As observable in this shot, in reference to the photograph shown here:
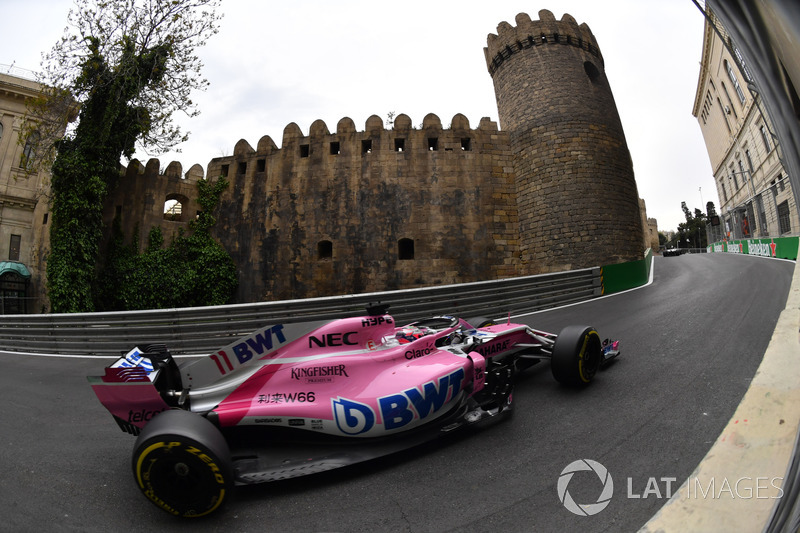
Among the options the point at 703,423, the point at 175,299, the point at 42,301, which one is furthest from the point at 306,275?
the point at 703,423

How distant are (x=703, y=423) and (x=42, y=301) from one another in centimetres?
2505

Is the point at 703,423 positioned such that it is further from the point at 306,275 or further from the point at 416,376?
the point at 306,275

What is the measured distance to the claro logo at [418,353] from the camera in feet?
9.81

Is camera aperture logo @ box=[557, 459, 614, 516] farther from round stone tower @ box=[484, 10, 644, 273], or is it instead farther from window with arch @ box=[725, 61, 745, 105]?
window with arch @ box=[725, 61, 745, 105]

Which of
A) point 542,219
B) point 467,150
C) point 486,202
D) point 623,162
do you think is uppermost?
point 467,150

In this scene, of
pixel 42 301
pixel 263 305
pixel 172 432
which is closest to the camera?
pixel 172 432

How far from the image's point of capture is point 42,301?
17.3 meters

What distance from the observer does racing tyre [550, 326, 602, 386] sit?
11.5 feet

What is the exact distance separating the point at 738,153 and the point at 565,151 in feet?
90.5

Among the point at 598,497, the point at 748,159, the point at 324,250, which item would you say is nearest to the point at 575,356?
the point at 598,497

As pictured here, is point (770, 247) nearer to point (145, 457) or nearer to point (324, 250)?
point (324, 250)

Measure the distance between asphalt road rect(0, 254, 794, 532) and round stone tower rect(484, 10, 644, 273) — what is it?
10.6m

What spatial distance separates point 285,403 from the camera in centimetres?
247

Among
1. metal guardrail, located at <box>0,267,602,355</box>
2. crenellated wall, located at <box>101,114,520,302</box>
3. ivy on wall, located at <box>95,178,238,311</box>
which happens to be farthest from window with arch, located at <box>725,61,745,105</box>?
ivy on wall, located at <box>95,178,238,311</box>
